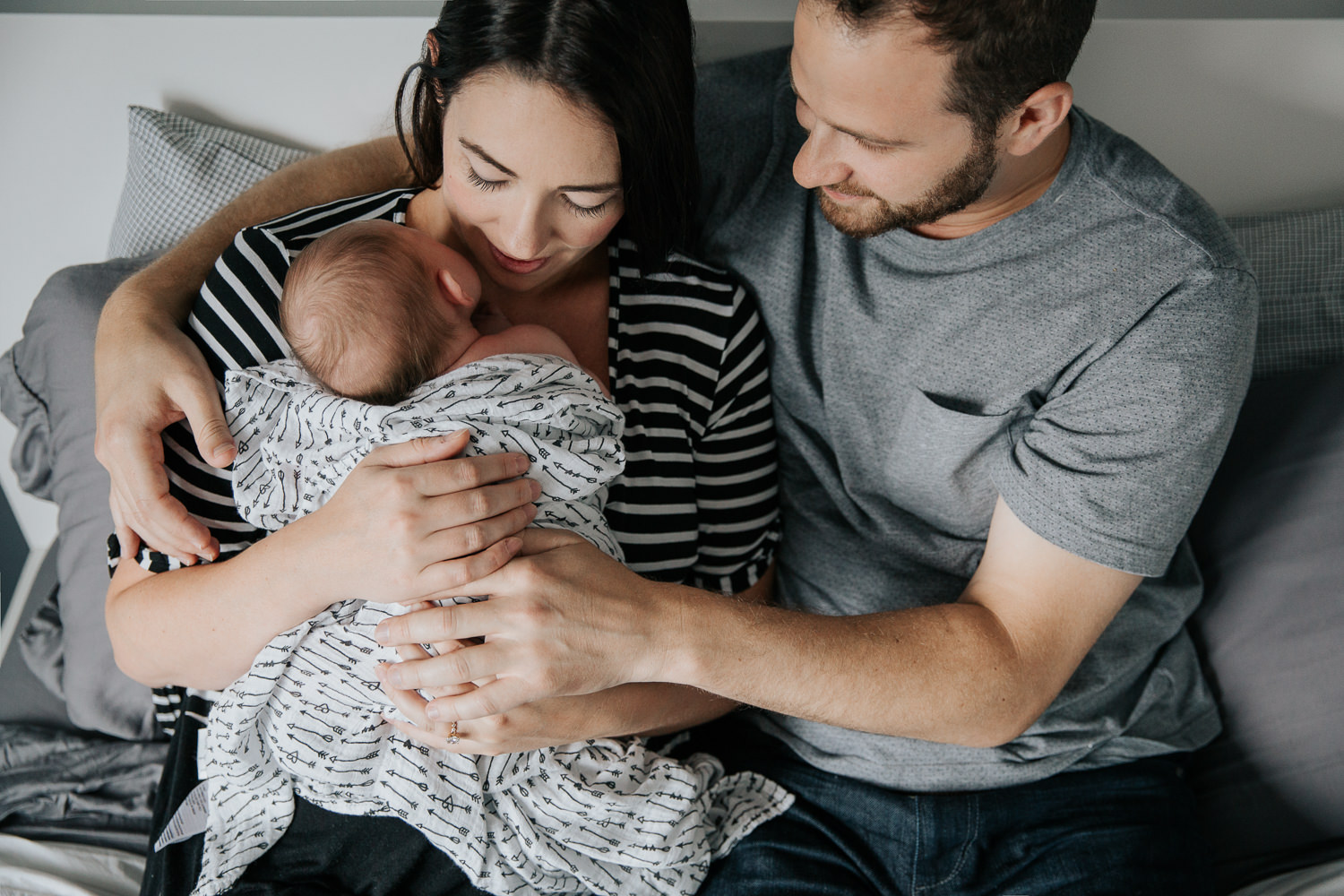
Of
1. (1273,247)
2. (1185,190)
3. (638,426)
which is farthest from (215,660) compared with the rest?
(1273,247)

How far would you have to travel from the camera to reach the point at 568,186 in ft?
4.06

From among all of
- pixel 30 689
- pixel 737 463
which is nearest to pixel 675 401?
pixel 737 463

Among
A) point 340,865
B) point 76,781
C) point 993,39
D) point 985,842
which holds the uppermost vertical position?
point 993,39

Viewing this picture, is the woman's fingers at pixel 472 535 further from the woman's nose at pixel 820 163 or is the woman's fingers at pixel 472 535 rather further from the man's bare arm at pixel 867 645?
the woman's nose at pixel 820 163

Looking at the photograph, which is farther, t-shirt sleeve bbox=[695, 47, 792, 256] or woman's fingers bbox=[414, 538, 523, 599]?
t-shirt sleeve bbox=[695, 47, 792, 256]

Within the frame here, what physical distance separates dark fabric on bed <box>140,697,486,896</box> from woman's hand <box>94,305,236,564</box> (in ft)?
1.43

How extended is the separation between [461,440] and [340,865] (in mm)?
674

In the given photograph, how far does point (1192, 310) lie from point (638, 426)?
819 mm

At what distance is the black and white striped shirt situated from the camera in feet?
4.65

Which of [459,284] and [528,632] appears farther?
[459,284]

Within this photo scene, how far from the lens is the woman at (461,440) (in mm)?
1172

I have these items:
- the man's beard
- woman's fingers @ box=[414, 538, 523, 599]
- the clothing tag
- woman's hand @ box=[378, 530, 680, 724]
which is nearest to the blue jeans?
woman's hand @ box=[378, 530, 680, 724]

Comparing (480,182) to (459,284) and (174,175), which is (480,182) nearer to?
(459,284)

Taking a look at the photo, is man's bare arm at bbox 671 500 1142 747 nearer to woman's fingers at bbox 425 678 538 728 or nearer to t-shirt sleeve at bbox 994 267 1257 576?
t-shirt sleeve at bbox 994 267 1257 576
